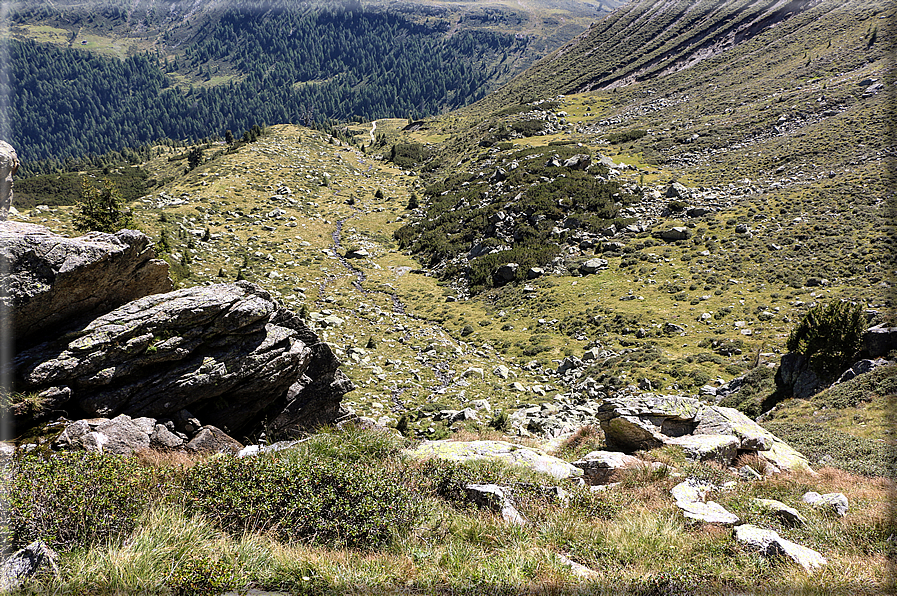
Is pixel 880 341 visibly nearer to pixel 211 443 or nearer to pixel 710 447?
pixel 710 447

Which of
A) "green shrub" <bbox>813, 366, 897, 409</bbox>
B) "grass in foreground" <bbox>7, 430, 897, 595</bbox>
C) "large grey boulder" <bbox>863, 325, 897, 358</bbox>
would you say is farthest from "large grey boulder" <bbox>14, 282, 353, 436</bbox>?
"large grey boulder" <bbox>863, 325, 897, 358</bbox>

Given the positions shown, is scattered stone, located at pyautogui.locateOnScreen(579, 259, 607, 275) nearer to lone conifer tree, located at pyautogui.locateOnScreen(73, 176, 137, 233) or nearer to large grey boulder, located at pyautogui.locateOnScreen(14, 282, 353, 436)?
large grey boulder, located at pyautogui.locateOnScreen(14, 282, 353, 436)

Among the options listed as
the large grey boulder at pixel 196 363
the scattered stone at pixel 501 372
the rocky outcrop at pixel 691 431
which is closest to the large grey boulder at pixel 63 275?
the large grey boulder at pixel 196 363

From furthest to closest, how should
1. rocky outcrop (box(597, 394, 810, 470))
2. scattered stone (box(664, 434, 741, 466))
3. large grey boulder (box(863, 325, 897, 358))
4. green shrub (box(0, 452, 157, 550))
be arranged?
1. large grey boulder (box(863, 325, 897, 358))
2. rocky outcrop (box(597, 394, 810, 470))
3. scattered stone (box(664, 434, 741, 466))
4. green shrub (box(0, 452, 157, 550))

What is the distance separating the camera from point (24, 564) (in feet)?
13.8

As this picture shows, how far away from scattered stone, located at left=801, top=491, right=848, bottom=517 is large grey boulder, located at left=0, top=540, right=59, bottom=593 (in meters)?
11.3

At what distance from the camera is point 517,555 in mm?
5332

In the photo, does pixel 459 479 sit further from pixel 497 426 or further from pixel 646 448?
pixel 497 426

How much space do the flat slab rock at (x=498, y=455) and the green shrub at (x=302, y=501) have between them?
262cm

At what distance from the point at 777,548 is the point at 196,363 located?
12.8m

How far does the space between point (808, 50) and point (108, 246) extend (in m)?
113

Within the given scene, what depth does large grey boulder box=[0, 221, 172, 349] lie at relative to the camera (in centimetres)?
806

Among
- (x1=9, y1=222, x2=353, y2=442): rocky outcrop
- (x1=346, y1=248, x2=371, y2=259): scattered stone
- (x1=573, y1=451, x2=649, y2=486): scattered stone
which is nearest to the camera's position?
(x1=9, y1=222, x2=353, y2=442): rocky outcrop

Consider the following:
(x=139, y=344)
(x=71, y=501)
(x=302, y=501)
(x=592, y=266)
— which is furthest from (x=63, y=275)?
(x=592, y=266)
